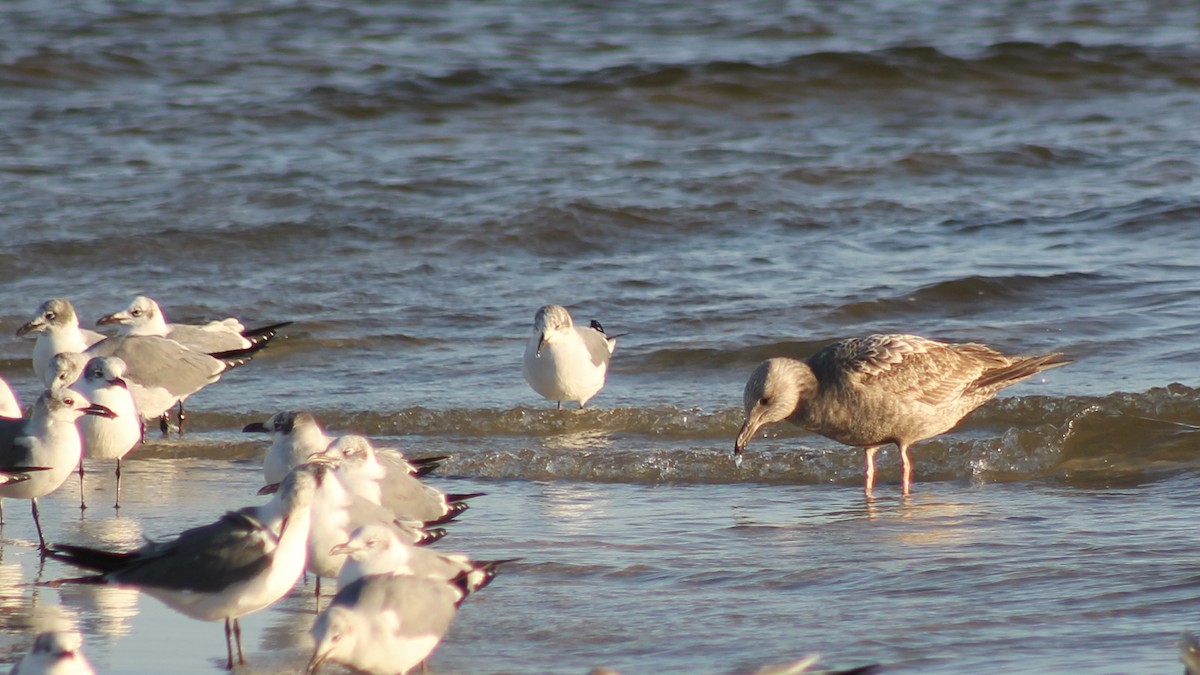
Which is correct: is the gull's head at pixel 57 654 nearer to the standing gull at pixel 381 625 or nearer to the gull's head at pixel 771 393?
the standing gull at pixel 381 625

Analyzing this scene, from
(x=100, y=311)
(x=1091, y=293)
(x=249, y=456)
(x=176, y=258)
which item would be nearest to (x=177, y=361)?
(x=249, y=456)

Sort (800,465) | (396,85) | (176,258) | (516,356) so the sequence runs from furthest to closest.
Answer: (396,85)
(176,258)
(516,356)
(800,465)

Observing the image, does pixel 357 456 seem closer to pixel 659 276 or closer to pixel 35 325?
pixel 35 325

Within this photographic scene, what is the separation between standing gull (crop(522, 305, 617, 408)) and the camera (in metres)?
9.38

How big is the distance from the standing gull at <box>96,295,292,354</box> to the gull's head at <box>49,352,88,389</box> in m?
1.53

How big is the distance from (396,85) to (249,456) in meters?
11.0

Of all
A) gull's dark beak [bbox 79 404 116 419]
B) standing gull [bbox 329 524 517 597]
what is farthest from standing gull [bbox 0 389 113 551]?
standing gull [bbox 329 524 517 597]

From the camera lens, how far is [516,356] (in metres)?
10.7

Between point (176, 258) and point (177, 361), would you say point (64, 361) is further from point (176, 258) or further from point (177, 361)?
point (176, 258)

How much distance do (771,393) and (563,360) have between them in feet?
6.43

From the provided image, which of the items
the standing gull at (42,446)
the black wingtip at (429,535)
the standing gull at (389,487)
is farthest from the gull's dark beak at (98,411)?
the black wingtip at (429,535)

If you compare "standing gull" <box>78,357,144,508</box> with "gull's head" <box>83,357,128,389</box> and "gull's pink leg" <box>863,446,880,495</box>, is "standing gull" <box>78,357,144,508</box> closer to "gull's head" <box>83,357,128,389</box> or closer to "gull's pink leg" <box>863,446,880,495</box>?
"gull's head" <box>83,357,128,389</box>

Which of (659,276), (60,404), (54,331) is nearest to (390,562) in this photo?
(60,404)

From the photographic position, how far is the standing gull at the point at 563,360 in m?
9.38
